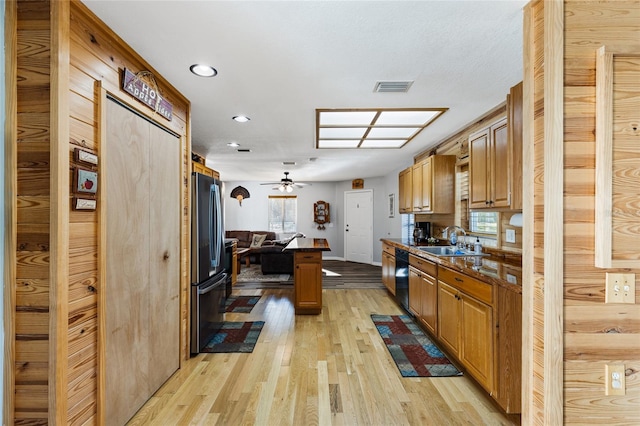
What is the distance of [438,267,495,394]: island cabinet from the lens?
207cm

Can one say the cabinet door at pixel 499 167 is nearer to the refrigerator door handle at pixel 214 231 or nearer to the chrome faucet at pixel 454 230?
the chrome faucet at pixel 454 230

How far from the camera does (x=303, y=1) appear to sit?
1430mm

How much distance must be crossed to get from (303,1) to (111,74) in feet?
4.06

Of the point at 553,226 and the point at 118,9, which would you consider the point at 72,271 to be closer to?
the point at 118,9

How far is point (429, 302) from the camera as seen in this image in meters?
3.07

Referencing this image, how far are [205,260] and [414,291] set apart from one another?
243 cm

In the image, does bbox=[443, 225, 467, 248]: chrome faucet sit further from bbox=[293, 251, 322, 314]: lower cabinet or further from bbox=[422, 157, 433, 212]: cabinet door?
bbox=[293, 251, 322, 314]: lower cabinet

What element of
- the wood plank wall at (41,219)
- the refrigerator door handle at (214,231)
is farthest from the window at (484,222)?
the wood plank wall at (41,219)

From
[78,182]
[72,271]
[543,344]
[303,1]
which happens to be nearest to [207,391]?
[72,271]

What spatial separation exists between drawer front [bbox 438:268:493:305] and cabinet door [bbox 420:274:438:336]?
0.75ft

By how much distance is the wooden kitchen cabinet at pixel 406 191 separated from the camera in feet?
15.9

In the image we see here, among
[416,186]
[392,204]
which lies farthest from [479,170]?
[392,204]

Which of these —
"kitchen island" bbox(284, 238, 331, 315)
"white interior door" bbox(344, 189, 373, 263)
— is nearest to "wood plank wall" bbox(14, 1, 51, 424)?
"kitchen island" bbox(284, 238, 331, 315)

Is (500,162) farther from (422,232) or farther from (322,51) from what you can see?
(422,232)
